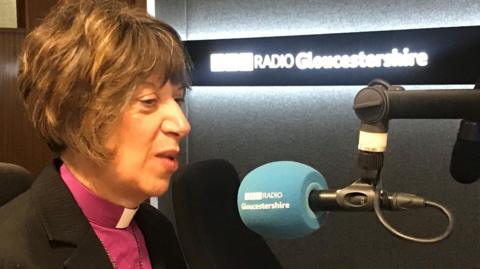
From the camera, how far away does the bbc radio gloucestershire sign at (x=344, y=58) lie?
2588 mm

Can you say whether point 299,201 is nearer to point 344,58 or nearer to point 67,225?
point 67,225

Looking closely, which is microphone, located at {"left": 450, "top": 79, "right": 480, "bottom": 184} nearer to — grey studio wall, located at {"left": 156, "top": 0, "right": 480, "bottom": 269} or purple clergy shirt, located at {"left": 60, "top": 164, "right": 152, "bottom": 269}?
purple clergy shirt, located at {"left": 60, "top": 164, "right": 152, "bottom": 269}

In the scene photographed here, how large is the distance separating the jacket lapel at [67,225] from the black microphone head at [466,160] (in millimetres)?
564

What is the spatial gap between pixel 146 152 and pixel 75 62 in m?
0.17

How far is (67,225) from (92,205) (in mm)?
57

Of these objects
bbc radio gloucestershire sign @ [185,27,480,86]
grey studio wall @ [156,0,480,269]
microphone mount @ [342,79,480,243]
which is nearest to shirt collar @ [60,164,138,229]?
microphone mount @ [342,79,480,243]

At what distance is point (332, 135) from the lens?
296cm

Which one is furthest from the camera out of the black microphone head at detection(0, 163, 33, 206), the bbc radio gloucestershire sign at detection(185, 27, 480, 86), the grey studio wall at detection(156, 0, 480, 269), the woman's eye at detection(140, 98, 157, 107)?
the grey studio wall at detection(156, 0, 480, 269)

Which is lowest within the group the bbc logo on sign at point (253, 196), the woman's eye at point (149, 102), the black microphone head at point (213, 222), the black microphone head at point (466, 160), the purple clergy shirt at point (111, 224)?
the black microphone head at point (213, 222)

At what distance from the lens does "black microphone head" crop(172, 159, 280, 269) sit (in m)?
1.67

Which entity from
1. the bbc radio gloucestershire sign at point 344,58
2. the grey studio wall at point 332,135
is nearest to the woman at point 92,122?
the grey studio wall at point 332,135

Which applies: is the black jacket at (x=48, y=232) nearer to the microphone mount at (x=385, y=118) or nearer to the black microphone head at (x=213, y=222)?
the microphone mount at (x=385, y=118)

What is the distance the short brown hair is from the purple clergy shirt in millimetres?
74

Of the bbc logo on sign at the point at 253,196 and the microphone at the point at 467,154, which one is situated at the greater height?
the microphone at the point at 467,154
